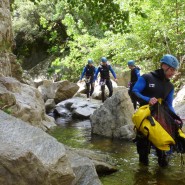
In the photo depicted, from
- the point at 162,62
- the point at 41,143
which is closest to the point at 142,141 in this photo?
the point at 162,62

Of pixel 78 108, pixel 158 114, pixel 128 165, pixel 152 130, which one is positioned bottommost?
pixel 78 108

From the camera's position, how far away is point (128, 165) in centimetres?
600

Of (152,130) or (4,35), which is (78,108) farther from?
(152,130)

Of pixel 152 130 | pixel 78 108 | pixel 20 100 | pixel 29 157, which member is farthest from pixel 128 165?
pixel 78 108

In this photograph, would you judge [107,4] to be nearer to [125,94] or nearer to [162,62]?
Result: [162,62]

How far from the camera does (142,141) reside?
5730 mm

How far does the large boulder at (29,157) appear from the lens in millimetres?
2957

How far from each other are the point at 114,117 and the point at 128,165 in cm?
333

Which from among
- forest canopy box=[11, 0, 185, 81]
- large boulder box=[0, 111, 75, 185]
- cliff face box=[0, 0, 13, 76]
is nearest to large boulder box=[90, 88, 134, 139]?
forest canopy box=[11, 0, 185, 81]

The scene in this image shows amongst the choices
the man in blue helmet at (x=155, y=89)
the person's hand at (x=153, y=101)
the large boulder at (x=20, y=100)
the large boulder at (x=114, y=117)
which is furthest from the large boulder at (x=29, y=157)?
the large boulder at (x=114, y=117)

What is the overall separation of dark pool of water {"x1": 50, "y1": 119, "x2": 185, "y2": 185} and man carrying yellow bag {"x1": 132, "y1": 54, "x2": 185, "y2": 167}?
0.28 m

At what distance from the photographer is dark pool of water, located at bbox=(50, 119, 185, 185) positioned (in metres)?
5.11

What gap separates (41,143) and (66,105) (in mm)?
12373

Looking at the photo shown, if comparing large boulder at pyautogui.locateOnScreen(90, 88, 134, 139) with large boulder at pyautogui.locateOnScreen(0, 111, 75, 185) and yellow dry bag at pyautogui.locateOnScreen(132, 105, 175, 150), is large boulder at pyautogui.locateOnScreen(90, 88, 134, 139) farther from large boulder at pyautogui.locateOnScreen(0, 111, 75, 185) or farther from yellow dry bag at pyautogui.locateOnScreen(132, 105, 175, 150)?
large boulder at pyautogui.locateOnScreen(0, 111, 75, 185)
